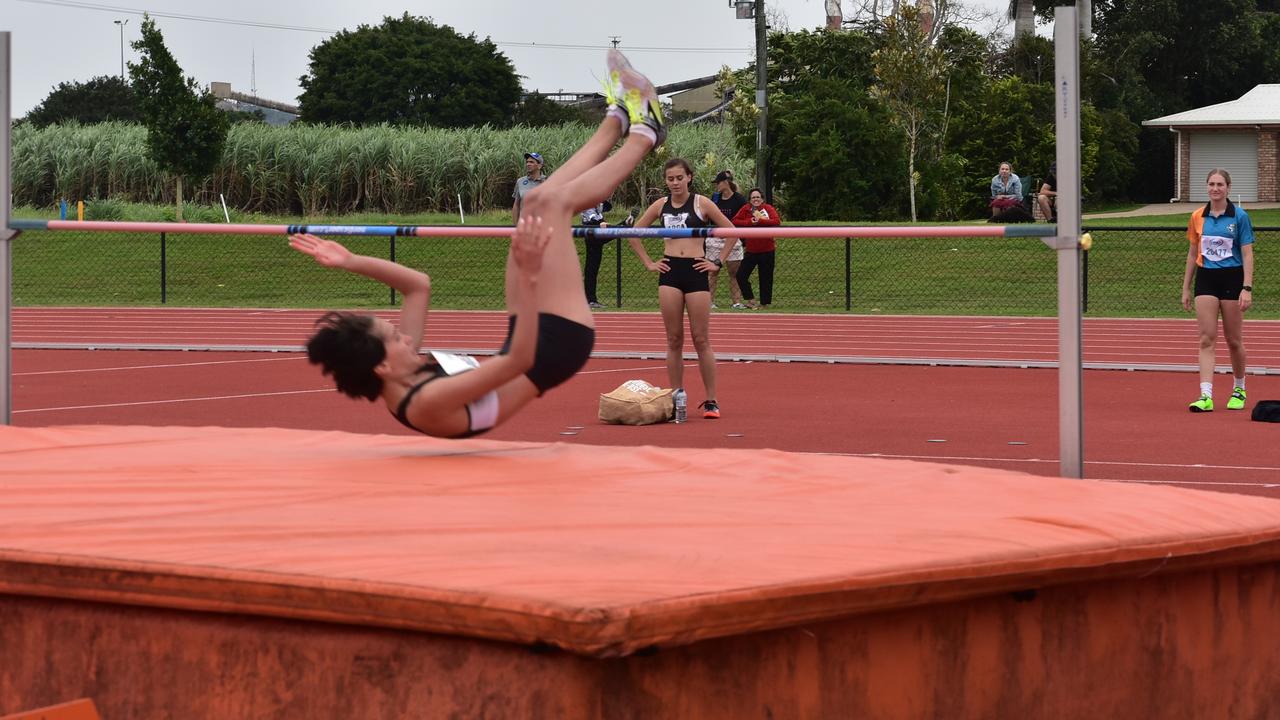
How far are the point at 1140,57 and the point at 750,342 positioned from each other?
93.3 feet

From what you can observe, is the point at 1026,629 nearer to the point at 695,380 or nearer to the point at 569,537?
the point at 569,537

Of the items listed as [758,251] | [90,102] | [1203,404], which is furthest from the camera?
[90,102]

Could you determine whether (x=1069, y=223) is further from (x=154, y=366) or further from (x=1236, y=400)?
(x=154, y=366)

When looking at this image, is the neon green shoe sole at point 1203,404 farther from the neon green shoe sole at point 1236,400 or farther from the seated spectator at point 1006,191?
the seated spectator at point 1006,191

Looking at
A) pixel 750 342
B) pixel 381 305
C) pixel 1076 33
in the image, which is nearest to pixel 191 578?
pixel 1076 33

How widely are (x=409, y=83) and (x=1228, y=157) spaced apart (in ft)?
86.4

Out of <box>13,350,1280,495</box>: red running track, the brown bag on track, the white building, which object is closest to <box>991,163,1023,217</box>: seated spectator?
<box>13,350,1280,495</box>: red running track

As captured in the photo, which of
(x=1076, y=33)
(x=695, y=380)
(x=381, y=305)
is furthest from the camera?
(x=381, y=305)

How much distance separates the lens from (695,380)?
11.5 metres

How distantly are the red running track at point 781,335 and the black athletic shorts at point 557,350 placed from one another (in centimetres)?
753

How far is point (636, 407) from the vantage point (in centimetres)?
890

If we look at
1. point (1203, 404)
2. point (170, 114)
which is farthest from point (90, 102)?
point (1203, 404)

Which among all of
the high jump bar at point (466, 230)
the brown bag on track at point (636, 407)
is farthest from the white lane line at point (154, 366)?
the high jump bar at point (466, 230)

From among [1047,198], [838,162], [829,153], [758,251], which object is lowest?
[758,251]
